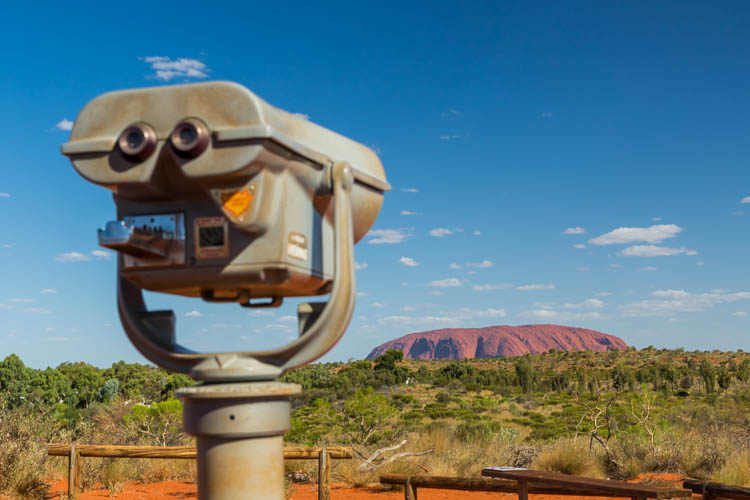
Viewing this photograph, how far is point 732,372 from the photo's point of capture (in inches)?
1141

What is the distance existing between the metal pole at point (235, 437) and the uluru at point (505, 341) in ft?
317

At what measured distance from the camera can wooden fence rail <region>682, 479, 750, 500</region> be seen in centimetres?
504

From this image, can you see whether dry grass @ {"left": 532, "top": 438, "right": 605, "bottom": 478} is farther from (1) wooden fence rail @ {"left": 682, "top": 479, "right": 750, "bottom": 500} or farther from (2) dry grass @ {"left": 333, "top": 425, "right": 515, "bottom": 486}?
(1) wooden fence rail @ {"left": 682, "top": 479, "right": 750, "bottom": 500}

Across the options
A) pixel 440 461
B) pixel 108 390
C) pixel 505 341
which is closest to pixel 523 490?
pixel 440 461

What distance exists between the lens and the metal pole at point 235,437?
232cm

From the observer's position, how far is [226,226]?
90.0 inches

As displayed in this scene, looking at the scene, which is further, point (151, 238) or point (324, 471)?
point (324, 471)

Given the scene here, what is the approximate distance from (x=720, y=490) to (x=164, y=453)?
465cm

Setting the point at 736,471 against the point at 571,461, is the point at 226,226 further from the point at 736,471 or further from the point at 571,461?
the point at 571,461

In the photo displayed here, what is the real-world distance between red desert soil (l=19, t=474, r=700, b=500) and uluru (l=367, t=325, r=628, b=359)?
89.6m

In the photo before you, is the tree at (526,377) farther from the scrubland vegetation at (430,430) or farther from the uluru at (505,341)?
the uluru at (505,341)

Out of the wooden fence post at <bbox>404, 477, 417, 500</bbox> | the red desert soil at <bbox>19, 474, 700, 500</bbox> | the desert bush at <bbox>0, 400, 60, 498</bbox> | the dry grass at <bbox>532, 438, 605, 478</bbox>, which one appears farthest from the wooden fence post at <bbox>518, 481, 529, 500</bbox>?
the desert bush at <bbox>0, 400, 60, 498</bbox>

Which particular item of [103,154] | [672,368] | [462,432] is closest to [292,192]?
[103,154]

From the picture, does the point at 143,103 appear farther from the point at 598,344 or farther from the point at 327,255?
the point at 598,344
